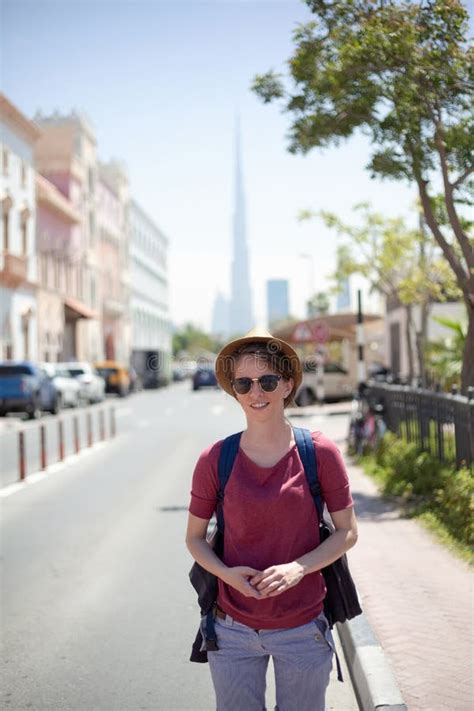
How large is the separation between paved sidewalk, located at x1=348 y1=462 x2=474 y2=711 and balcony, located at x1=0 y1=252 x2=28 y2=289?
37401 mm

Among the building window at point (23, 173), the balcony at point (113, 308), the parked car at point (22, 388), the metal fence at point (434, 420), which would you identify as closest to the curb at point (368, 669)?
the metal fence at point (434, 420)

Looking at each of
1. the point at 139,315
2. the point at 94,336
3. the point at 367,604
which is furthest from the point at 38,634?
the point at 139,315

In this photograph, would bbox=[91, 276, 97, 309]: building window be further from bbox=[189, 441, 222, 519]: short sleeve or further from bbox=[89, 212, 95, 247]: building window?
bbox=[189, 441, 222, 519]: short sleeve

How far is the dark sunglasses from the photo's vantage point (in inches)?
133

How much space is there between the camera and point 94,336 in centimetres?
7075

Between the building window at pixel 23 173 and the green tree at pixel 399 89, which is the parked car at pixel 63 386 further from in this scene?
the green tree at pixel 399 89

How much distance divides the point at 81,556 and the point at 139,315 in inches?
3513

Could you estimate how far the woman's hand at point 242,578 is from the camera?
306 cm

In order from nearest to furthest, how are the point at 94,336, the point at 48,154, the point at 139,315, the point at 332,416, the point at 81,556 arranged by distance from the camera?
the point at 81,556
the point at 332,416
the point at 48,154
the point at 94,336
the point at 139,315

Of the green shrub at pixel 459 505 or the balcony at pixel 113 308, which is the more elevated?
the balcony at pixel 113 308

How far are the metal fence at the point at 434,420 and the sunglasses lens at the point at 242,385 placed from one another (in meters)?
6.20

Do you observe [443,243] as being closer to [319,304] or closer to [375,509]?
[375,509]

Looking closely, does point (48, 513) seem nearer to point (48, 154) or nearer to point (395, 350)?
point (395, 350)

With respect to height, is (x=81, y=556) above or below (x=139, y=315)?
below
